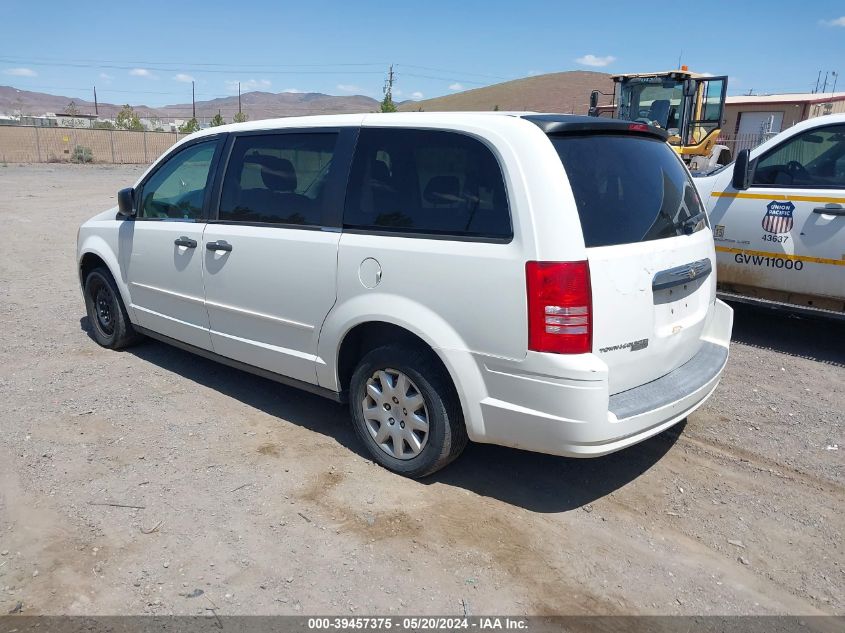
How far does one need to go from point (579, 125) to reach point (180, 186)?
3.09 metres

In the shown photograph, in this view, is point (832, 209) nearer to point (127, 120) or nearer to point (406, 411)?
point (406, 411)

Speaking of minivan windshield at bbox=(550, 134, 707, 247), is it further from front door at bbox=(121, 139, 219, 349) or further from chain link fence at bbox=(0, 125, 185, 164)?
chain link fence at bbox=(0, 125, 185, 164)

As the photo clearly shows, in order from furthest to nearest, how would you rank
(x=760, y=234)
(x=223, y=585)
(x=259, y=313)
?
(x=760, y=234), (x=259, y=313), (x=223, y=585)

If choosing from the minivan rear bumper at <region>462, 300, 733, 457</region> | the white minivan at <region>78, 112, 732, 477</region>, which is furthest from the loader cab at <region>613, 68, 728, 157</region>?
the minivan rear bumper at <region>462, 300, 733, 457</region>

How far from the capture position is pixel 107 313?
610cm

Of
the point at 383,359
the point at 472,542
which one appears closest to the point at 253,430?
the point at 383,359

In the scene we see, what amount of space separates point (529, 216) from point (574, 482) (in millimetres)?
1624

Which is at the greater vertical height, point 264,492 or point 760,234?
point 760,234

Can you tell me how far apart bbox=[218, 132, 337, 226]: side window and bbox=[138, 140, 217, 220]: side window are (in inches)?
12.8

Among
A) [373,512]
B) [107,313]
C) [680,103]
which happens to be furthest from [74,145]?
[373,512]

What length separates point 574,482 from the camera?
12.8 ft

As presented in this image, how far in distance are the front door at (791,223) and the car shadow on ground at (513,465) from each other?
2.20m

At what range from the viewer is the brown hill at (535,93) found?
12256cm

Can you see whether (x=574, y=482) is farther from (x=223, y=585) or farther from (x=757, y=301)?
(x=757, y=301)
